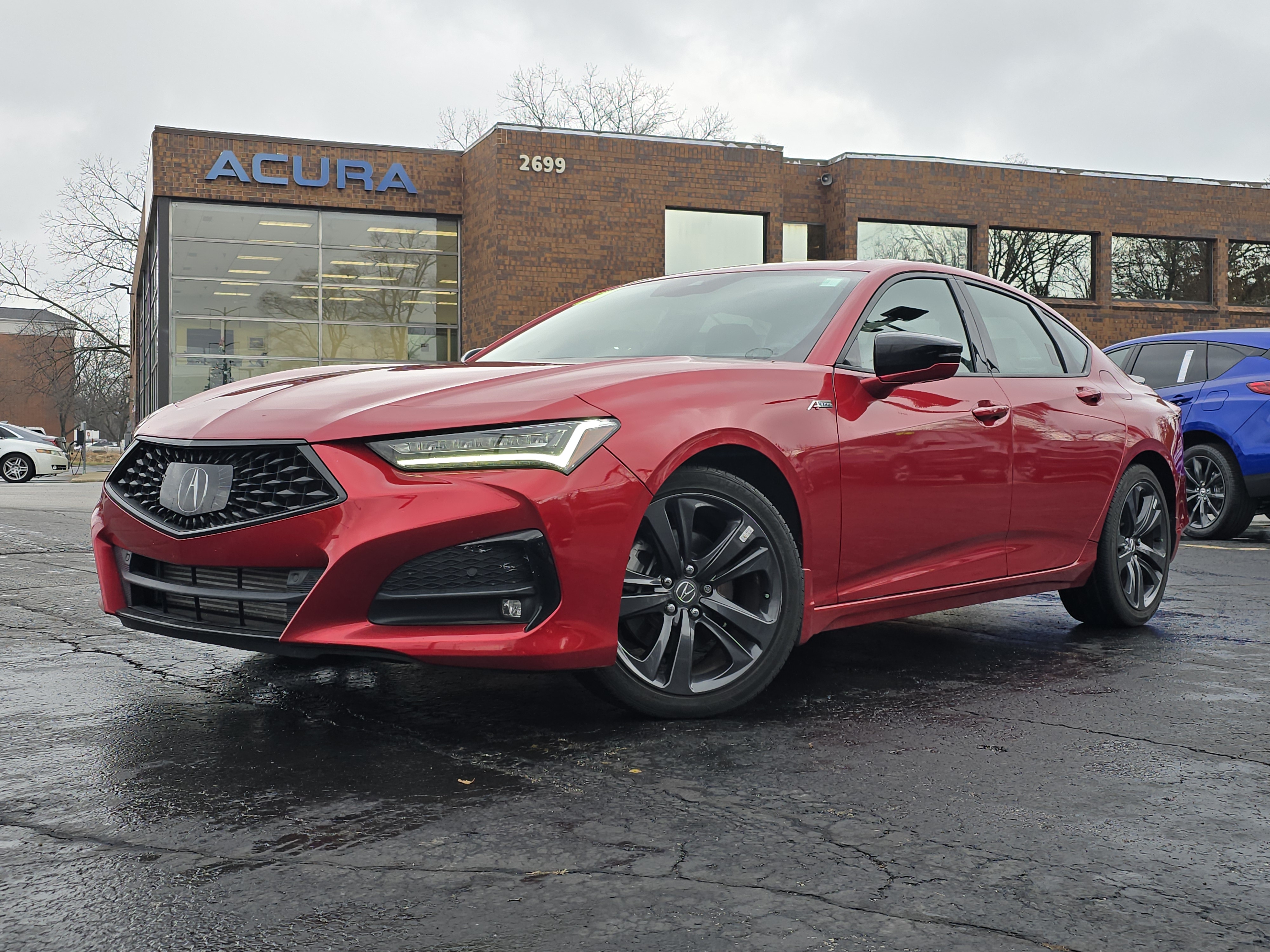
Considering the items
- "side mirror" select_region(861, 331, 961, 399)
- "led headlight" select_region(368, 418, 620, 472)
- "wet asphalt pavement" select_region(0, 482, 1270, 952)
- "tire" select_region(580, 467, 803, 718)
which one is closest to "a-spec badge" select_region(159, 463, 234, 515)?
"led headlight" select_region(368, 418, 620, 472)

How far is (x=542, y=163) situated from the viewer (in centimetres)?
2628

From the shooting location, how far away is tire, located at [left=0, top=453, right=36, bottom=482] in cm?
2966

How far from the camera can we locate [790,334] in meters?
4.43

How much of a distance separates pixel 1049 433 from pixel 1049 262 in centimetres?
2691

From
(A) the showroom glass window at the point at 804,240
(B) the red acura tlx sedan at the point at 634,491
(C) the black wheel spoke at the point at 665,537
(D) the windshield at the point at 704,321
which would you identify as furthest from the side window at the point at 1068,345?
(A) the showroom glass window at the point at 804,240

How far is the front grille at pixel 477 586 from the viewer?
3.32 m

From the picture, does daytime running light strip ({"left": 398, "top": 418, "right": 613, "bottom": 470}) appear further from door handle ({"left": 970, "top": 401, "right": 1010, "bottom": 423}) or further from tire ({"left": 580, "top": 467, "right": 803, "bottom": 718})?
door handle ({"left": 970, "top": 401, "right": 1010, "bottom": 423})

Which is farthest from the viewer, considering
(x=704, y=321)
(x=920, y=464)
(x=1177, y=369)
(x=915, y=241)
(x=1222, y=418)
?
(x=915, y=241)

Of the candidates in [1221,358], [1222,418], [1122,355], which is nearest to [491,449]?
[1222,418]

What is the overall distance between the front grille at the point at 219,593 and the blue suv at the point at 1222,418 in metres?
8.29

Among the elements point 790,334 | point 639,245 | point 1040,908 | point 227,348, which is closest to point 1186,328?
point 639,245

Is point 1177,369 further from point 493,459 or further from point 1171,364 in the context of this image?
point 493,459

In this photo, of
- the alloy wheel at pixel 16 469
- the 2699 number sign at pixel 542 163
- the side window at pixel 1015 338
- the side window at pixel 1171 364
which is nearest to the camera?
the side window at pixel 1015 338

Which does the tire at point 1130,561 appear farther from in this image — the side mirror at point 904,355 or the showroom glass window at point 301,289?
the showroom glass window at point 301,289
